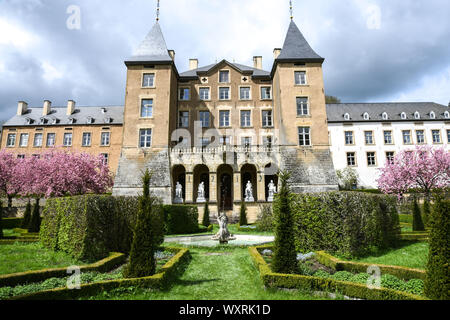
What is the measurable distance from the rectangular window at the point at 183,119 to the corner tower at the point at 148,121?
1.50 meters

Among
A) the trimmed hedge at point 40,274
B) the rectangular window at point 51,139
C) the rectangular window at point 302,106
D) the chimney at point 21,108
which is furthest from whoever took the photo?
the chimney at point 21,108

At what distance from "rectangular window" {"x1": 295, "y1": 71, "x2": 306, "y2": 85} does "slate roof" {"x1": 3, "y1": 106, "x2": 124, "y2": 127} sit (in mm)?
27667

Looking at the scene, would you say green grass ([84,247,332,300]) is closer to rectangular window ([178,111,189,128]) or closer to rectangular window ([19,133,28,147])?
rectangular window ([178,111,189,128])

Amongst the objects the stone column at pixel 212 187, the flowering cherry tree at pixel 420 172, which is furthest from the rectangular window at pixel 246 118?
the flowering cherry tree at pixel 420 172

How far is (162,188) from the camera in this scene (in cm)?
2753

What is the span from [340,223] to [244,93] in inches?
1025

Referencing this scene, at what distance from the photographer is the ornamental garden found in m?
6.23

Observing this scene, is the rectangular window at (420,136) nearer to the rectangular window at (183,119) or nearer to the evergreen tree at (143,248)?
the rectangular window at (183,119)

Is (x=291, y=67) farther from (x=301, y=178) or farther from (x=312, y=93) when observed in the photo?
(x=301, y=178)

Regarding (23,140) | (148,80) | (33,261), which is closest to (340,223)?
(33,261)

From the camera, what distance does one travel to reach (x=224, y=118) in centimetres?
3338

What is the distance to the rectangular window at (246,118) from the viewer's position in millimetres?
33300
